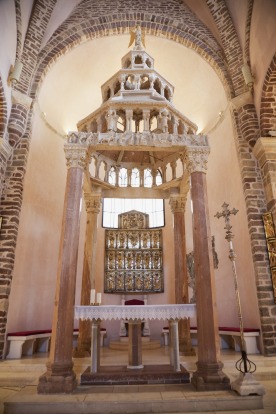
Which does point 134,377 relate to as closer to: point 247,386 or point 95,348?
point 95,348

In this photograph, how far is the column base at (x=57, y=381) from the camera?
471 centimetres

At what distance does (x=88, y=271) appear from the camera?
26.2 ft

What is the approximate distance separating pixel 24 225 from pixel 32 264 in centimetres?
130

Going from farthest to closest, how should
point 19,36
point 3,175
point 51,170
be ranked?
point 51,170 → point 19,36 → point 3,175

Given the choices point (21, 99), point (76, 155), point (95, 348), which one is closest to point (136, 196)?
point (76, 155)

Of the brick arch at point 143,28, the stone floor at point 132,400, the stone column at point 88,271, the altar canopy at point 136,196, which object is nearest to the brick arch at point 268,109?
the brick arch at point 143,28

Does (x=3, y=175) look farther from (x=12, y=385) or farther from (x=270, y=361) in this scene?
(x=270, y=361)

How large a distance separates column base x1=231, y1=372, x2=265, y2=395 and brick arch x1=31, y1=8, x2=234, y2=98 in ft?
29.5

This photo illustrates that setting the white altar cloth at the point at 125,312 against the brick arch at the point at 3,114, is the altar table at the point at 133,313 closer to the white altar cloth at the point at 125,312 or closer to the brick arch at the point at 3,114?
the white altar cloth at the point at 125,312

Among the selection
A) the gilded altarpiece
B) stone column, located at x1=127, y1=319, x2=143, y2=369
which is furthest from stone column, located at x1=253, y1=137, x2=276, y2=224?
the gilded altarpiece

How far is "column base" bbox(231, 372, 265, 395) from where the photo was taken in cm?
442

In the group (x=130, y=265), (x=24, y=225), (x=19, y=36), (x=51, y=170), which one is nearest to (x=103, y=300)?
(x=130, y=265)

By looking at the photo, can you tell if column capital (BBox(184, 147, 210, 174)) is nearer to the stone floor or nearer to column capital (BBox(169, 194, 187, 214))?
column capital (BBox(169, 194, 187, 214))

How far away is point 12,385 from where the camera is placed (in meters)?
5.45
